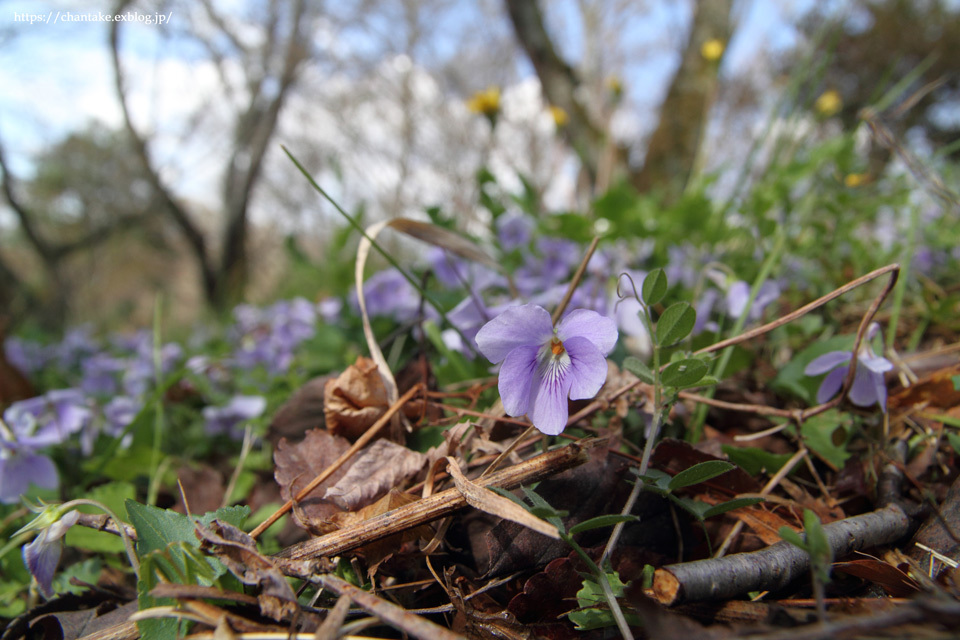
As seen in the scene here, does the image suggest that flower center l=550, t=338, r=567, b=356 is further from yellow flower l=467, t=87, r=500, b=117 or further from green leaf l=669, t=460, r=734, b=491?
yellow flower l=467, t=87, r=500, b=117

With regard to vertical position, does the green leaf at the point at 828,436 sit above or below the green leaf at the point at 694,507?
above

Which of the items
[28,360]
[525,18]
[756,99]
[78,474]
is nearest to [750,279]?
Answer: [78,474]

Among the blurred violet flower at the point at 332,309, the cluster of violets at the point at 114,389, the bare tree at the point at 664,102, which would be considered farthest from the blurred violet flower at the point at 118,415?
the bare tree at the point at 664,102

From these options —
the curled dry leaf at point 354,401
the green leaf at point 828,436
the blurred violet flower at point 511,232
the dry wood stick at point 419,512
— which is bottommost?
the dry wood stick at point 419,512

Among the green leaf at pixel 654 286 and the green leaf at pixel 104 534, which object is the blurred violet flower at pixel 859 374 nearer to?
the green leaf at pixel 654 286

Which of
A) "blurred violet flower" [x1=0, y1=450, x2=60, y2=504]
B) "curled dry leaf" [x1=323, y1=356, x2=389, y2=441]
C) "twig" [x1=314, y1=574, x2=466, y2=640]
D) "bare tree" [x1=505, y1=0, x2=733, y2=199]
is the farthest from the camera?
"bare tree" [x1=505, y1=0, x2=733, y2=199]

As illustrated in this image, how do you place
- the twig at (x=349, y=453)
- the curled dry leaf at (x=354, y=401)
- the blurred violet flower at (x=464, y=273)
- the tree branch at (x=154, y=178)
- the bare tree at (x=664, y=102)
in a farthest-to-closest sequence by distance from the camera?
1. the tree branch at (x=154, y=178)
2. the bare tree at (x=664, y=102)
3. the blurred violet flower at (x=464, y=273)
4. the curled dry leaf at (x=354, y=401)
5. the twig at (x=349, y=453)

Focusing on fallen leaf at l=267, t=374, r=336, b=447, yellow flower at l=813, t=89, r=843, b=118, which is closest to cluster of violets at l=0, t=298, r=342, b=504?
fallen leaf at l=267, t=374, r=336, b=447

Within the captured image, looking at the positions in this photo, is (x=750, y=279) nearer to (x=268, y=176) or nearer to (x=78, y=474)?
(x=78, y=474)
